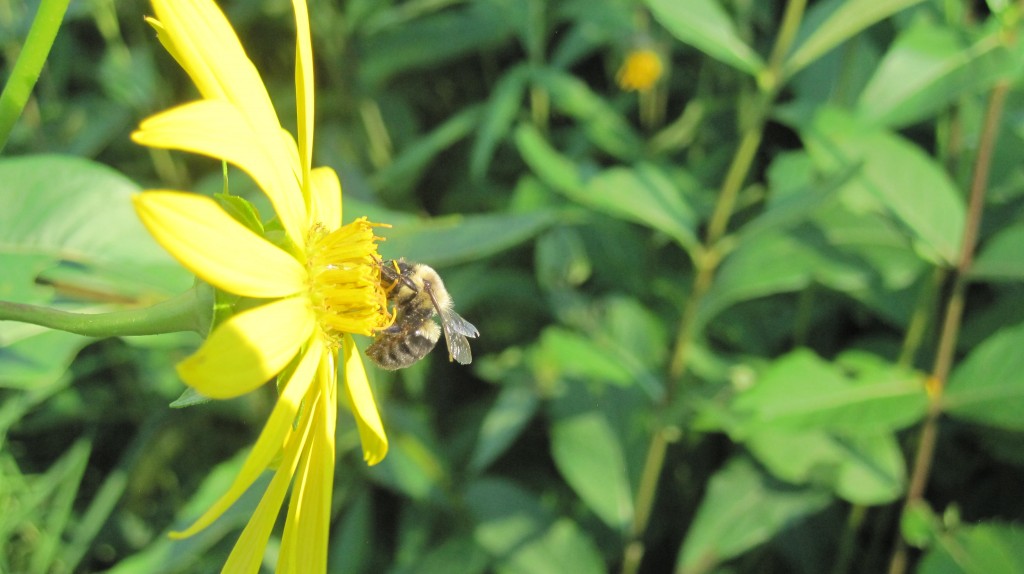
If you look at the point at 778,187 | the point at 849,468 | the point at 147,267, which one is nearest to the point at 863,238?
the point at 778,187

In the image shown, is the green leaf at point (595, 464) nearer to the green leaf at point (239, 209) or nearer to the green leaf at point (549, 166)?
the green leaf at point (549, 166)

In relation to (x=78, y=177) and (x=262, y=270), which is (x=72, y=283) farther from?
(x=262, y=270)

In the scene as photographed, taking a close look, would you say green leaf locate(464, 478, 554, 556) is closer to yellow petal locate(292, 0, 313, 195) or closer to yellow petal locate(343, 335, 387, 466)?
yellow petal locate(343, 335, 387, 466)

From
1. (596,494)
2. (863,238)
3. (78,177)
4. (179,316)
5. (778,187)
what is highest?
(179,316)

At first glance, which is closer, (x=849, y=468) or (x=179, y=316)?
(x=179, y=316)

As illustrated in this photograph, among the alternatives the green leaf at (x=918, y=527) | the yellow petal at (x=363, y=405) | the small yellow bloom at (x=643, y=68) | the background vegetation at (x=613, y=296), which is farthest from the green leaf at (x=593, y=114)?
the yellow petal at (x=363, y=405)

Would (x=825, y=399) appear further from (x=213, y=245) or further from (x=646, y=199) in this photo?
(x=213, y=245)
